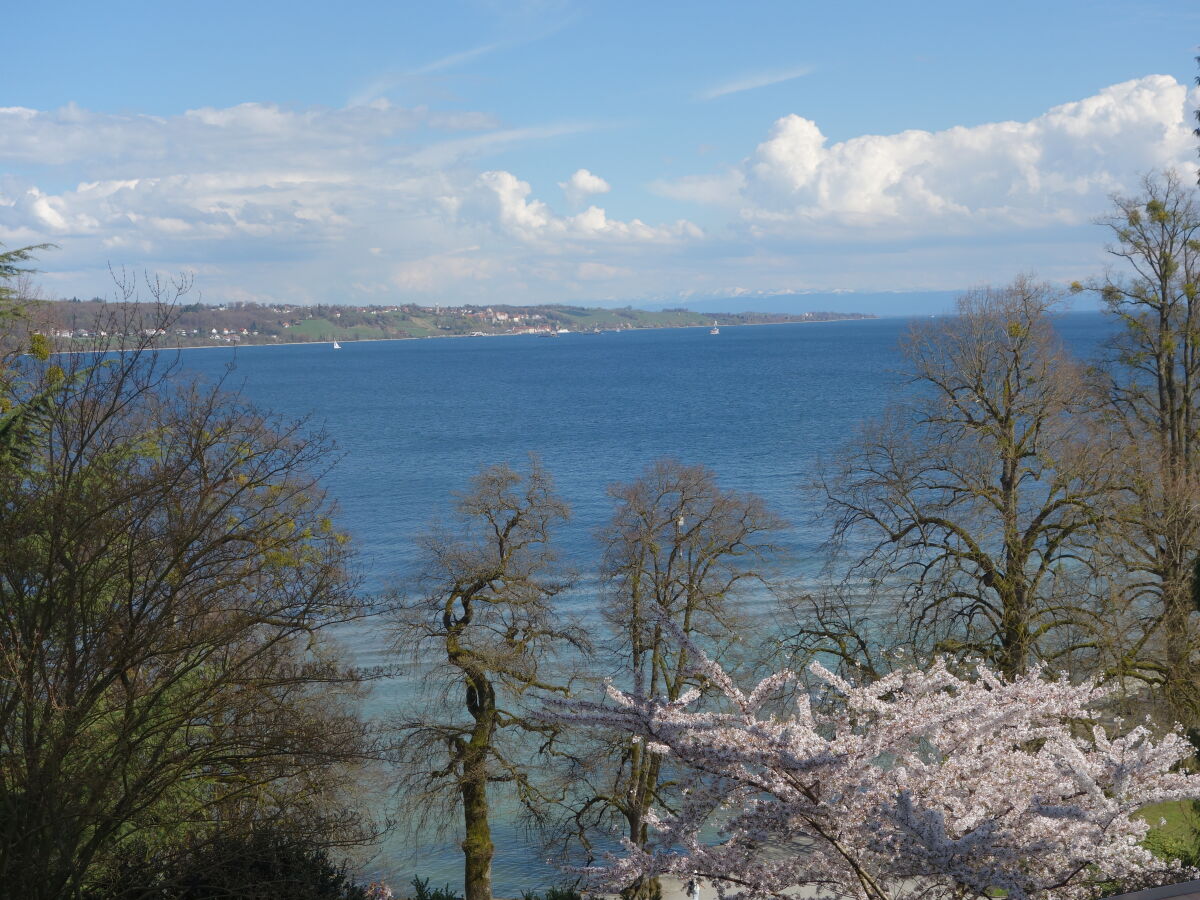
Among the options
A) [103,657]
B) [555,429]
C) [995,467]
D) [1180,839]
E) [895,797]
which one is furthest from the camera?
[555,429]

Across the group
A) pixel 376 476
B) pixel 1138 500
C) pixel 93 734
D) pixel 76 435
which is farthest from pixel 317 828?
pixel 376 476

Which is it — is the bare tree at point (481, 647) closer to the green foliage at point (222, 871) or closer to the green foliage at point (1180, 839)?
Result: the green foliage at point (222, 871)

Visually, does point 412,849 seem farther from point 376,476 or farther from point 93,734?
point 376,476

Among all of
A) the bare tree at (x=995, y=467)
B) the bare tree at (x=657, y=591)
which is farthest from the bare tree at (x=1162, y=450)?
the bare tree at (x=657, y=591)

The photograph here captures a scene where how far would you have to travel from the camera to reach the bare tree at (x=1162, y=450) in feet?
49.5

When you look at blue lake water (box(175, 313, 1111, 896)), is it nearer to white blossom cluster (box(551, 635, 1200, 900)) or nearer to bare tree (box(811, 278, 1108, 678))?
bare tree (box(811, 278, 1108, 678))

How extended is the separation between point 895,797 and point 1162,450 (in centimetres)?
1473

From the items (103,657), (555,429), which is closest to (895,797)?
(103,657)

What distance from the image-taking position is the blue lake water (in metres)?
34.2

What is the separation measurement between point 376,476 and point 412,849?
3216cm

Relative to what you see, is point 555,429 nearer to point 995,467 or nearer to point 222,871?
point 995,467

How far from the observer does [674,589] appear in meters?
19.4

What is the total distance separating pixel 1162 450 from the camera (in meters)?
18.8

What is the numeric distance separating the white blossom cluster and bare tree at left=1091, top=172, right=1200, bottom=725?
5.23m
